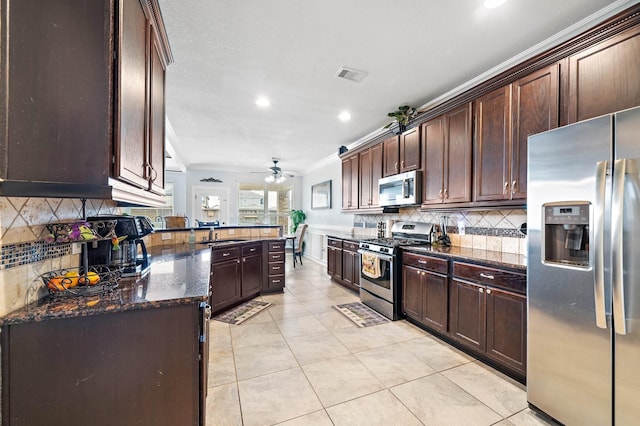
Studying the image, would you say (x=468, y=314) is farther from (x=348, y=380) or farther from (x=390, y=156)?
(x=390, y=156)

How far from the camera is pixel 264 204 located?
8.87m

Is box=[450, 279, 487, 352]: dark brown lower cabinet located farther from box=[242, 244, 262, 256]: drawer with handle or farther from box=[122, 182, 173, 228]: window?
box=[122, 182, 173, 228]: window

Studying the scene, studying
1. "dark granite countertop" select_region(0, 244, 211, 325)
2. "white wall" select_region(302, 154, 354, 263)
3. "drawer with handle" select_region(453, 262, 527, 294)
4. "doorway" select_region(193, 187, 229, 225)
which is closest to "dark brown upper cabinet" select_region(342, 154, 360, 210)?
"white wall" select_region(302, 154, 354, 263)

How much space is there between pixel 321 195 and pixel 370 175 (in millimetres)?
2874

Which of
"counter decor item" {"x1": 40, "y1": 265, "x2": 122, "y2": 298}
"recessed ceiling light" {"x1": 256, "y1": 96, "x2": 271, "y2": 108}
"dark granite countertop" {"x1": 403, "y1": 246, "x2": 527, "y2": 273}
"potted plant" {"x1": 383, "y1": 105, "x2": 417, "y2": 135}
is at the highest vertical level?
"recessed ceiling light" {"x1": 256, "y1": 96, "x2": 271, "y2": 108}

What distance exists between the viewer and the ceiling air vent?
273 centimetres

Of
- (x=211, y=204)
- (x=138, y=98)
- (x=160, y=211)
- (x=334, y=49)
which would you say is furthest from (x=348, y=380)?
(x=160, y=211)

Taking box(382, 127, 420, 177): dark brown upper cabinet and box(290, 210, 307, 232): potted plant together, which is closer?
box(382, 127, 420, 177): dark brown upper cabinet

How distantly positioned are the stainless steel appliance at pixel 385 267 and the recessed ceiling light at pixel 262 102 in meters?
2.32

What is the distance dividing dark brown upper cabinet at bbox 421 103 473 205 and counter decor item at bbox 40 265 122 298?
3006mm

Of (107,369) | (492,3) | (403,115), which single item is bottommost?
(107,369)

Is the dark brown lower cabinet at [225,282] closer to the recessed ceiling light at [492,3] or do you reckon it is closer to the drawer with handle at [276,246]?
the drawer with handle at [276,246]

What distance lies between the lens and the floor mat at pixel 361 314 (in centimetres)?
327

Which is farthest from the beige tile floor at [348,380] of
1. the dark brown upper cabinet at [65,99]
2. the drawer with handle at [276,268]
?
the dark brown upper cabinet at [65,99]
